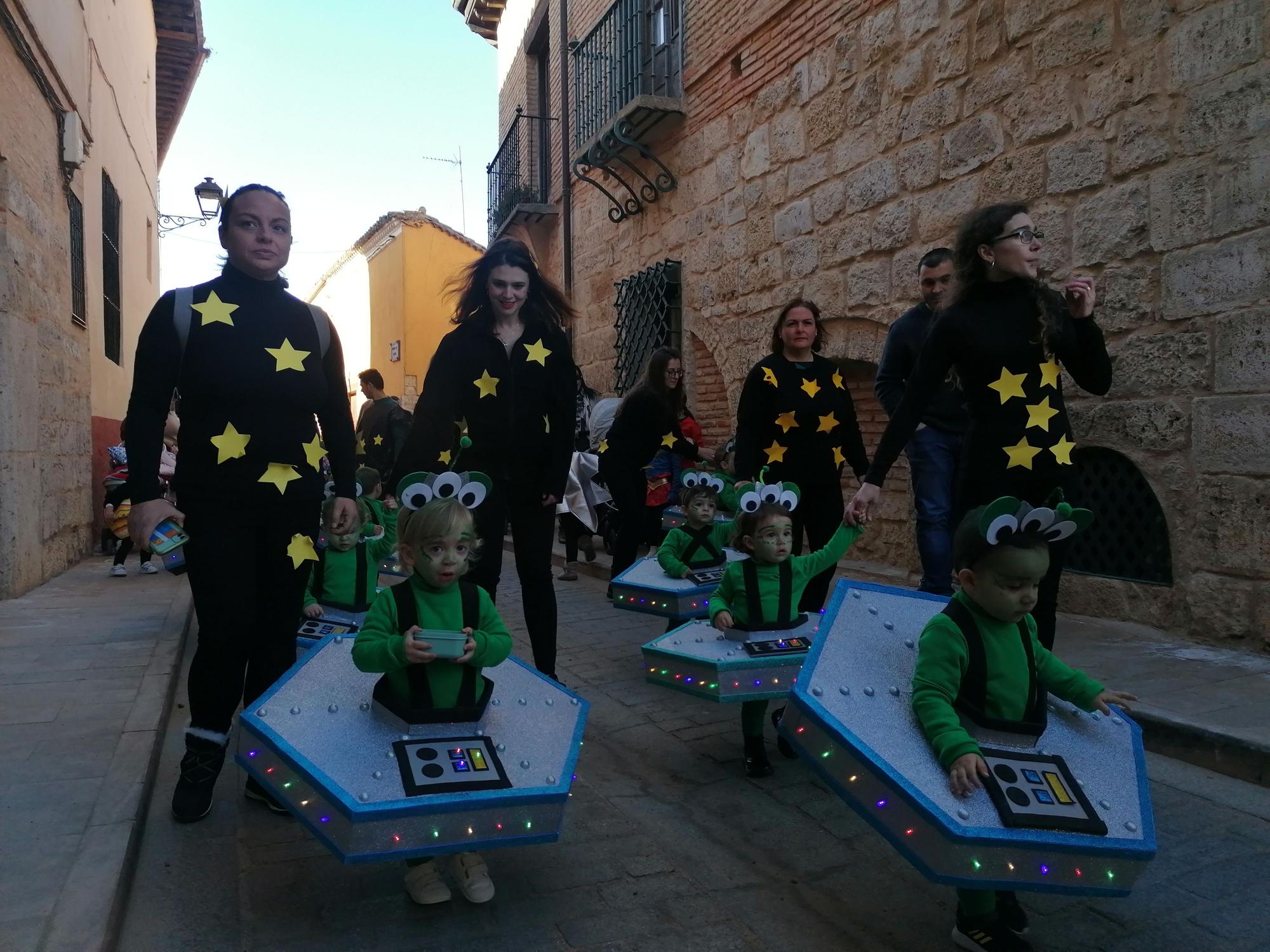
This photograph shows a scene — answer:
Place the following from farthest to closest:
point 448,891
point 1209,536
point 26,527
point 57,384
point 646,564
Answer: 1. point 57,384
2. point 26,527
3. point 646,564
4. point 1209,536
5. point 448,891

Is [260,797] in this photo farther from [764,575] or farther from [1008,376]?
[1008,376]

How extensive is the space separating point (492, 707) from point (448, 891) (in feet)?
1.56

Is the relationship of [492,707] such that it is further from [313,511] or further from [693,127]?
[693,127]

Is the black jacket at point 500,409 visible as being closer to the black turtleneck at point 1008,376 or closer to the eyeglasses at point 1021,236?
the black turtleneck at point 1008,376

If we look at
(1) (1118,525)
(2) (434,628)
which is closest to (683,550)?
(1) (1118,525)

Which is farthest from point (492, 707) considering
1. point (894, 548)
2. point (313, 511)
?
point (894, 548)

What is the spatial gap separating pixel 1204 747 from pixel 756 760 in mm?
1526

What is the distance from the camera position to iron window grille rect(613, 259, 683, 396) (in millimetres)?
10453

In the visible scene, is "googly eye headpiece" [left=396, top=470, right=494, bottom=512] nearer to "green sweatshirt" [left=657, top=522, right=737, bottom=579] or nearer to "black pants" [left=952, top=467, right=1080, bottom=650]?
"black pants" [left=952, top=467, right=1080, bottom=650]

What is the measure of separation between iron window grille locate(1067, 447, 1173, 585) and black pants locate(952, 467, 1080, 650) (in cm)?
243

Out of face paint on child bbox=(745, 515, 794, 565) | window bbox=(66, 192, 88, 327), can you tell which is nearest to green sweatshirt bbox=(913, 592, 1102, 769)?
face paint on child bbox=(745, 515, 794, 565)

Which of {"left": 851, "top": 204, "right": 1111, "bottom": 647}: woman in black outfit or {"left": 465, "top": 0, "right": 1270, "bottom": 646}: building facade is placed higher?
{"left": 465, "top": 0, "right": 1270, "bottom": 646}: building facade

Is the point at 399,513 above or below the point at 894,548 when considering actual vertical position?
above

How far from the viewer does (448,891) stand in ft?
8.21
